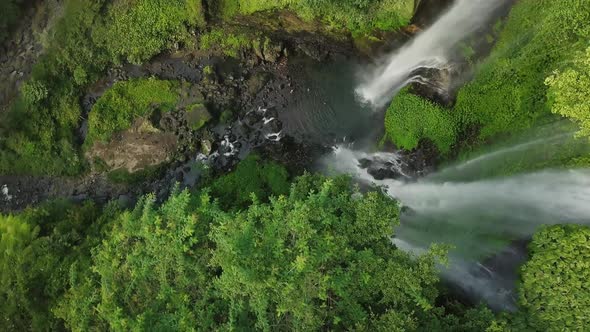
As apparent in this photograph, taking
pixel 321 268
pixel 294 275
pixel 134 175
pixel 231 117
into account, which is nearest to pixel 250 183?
pixel 231 117

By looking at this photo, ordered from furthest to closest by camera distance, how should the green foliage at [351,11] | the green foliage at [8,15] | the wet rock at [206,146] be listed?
1. the green foliage at [8,15]
2. the wet rock at [206,146]
3. the green foliage at [351,11]

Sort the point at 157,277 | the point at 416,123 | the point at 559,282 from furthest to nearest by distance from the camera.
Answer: the point at 416,123 → the point at 157,277 → the point at 559,282

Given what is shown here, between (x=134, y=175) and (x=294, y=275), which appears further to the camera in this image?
(x=134, y=175)

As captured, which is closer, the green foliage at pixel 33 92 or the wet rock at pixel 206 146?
the green foliage at pixel 33 92

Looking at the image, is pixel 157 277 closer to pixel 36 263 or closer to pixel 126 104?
pixel 36 263

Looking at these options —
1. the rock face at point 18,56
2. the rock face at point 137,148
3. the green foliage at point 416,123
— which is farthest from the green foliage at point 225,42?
the rock face at point 18,56

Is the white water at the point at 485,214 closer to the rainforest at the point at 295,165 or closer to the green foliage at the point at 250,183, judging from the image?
the rainforest at the point at 295,165
